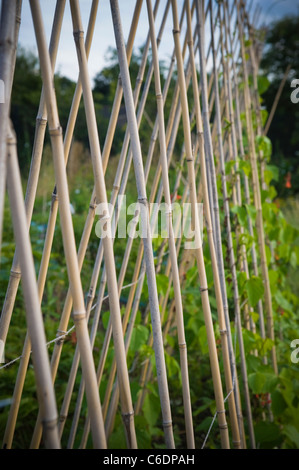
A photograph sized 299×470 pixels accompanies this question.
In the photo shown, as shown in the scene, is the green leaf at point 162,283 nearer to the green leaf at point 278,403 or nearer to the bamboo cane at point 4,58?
the green leaf at point 278,403

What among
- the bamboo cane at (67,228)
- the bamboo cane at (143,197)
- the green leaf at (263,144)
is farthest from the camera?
the green leaf at (263,144)

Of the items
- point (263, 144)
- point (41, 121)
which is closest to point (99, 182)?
point (41, 121)

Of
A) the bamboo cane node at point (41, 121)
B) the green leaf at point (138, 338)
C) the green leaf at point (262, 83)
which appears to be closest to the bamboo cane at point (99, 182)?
the bamboo cane node at point (41, 121)

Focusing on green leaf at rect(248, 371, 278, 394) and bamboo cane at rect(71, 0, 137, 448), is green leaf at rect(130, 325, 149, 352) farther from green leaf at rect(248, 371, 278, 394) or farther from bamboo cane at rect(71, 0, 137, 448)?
bamboo cane at rect(71, 0, 137, 448)

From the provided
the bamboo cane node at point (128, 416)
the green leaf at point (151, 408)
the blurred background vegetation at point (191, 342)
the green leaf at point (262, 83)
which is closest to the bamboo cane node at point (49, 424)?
the bamboo cane node at point (128, 416)

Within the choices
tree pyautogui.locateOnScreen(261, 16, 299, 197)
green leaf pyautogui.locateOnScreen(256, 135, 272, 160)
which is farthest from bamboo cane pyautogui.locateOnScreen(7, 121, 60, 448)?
tree pyautogui.locateOnScreen(261, 16, 299, 197)

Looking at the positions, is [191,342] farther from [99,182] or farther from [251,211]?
[99,182]

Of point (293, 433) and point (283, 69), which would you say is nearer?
point (293, 433)

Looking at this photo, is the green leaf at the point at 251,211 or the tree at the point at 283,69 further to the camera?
the tree at the point at 283,69

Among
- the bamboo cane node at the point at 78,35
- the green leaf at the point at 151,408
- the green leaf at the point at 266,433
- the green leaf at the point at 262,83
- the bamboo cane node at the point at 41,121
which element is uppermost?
the green leaf at the point at 262,83

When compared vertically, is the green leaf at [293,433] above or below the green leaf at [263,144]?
below

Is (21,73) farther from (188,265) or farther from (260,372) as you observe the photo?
(260,372)

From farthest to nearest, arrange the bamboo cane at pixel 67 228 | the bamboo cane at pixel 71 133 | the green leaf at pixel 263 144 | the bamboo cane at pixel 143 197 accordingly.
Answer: the green leaf at pixel 263 144, the bamboo cane at pixel 71 133, the bamboo cane at pixel 143 197, the bamboo cane at pixel 67 228

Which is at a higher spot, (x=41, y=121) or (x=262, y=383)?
(x=41, y=121)
